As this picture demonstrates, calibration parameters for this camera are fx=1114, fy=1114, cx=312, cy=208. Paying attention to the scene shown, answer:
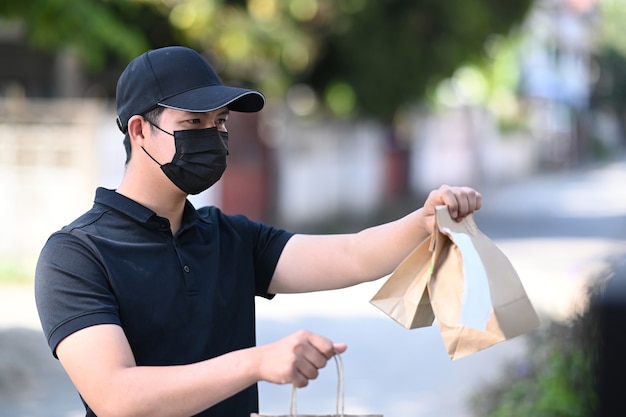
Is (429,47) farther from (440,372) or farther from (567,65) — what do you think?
(567,65)

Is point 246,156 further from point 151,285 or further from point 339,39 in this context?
point 151,285

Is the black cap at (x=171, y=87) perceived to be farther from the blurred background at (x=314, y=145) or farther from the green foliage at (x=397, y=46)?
the green foliage at (x=397, y=46)

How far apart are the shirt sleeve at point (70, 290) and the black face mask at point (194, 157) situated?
1.10ft

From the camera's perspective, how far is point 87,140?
41.3 feet

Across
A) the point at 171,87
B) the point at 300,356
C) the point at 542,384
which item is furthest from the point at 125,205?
the point at 542,384

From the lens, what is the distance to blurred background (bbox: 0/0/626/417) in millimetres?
7523

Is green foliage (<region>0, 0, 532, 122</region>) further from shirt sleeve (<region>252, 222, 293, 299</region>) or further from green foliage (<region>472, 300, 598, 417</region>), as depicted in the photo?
shirt sleeve (<region>252, 222, 293, 299</region>)

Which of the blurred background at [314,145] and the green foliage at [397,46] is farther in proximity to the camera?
the green foliage at [397,46]

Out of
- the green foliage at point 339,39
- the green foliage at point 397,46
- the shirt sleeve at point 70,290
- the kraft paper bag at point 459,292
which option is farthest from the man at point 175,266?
the green foliage at point 397,46

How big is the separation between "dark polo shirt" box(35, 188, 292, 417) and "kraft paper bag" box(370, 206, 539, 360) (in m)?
0.38

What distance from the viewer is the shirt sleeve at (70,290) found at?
7.71 feet

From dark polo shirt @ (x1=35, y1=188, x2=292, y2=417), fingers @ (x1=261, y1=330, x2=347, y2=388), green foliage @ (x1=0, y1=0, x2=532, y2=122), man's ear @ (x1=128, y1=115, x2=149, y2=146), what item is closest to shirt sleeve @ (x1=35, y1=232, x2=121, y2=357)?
dark polo shirt @ (x1=35, y1=188, x2=292, y2=417)

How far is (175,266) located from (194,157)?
0.94 feet

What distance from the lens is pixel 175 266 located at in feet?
8.51
